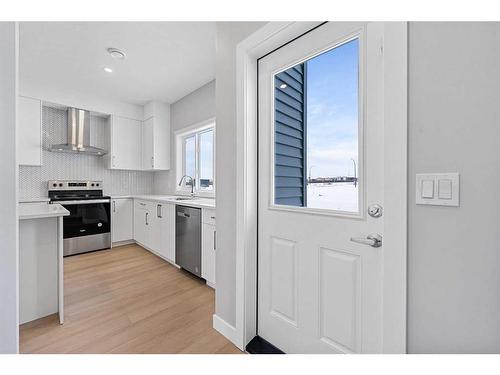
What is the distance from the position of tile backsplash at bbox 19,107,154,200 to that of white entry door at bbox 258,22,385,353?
3713 mm

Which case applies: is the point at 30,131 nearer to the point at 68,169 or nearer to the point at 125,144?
the point at 68,169

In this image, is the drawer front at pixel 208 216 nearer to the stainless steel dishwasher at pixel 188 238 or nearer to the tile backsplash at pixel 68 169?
the stainless steel dishwasher at pixel 188 238

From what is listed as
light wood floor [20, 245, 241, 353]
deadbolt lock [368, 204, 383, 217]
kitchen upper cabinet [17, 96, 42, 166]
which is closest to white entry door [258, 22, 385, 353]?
deadbolt lock [368, 204, 383, 217]

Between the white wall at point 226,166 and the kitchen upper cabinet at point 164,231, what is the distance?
143 cm

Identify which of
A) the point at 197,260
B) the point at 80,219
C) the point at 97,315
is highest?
the point at 80,219

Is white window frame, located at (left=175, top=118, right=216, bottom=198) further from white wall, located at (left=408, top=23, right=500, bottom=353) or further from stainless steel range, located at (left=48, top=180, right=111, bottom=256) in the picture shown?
white wall, located at (left=408, top=23, right=500, bottom=353)

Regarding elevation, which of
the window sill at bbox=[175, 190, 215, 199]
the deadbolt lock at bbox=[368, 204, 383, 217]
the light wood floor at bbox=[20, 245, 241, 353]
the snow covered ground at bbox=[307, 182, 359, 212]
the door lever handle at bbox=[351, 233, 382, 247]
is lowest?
the light wood floor at bbox=[20, 245, 241, 353]

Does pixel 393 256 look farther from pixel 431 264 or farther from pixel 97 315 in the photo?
pixel 97 315

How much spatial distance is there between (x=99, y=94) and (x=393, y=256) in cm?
436

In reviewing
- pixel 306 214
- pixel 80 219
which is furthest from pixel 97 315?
pixel 80 219

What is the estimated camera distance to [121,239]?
3801 mm

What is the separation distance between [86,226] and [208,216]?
2.40 meters

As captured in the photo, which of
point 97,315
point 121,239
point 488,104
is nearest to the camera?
point 488,104

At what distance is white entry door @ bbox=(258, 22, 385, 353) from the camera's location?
99 centimetres
